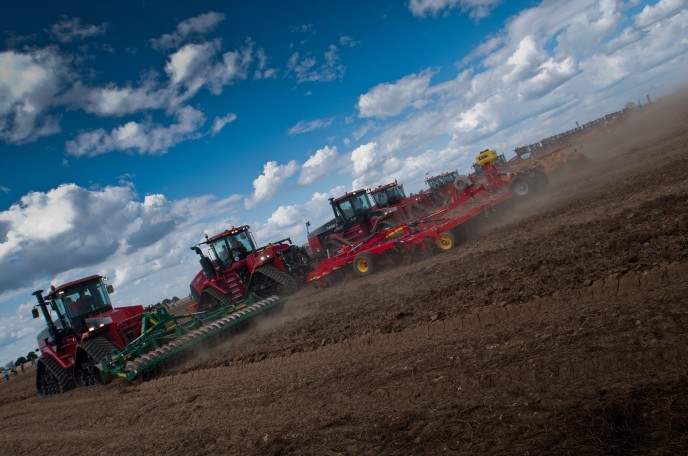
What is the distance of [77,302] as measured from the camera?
11312 mm

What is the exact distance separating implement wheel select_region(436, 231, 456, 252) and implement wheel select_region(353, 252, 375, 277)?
2.09 meters

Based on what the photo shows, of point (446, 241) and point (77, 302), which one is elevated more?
point (77, 302)

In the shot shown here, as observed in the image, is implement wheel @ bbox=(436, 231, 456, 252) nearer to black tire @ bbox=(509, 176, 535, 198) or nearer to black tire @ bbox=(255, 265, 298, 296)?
black tire @ bbox=(255, 265, 298, 296)

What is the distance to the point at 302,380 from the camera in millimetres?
5672

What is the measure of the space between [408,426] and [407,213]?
12.8 m

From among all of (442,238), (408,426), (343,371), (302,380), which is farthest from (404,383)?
(442,238)

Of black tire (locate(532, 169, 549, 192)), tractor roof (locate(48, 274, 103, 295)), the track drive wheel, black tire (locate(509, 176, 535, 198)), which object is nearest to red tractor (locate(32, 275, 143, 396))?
tractor roof (locate(48, 274, 103, 295))

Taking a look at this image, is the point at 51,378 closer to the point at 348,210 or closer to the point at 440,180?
the point at 348,210

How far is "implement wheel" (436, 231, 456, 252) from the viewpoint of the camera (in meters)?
11.9

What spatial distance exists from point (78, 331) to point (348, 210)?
9.67 meters

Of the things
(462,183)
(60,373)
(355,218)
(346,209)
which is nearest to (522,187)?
(462,183)

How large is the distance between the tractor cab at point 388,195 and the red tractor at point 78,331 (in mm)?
9985

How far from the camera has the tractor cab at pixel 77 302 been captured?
36.3 ft

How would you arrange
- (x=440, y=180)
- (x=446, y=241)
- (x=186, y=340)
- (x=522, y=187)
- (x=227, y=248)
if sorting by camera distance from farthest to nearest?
(x=440, y=180), (x=522, y=187), (x=227, y=248), (x=446, y=241), (x=186, y=340)
